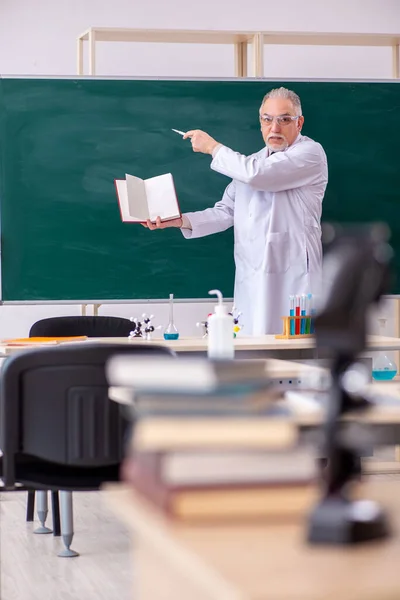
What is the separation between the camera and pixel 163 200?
4551 millimetres

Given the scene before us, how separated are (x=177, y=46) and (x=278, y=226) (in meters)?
2.12

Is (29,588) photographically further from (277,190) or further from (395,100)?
(395,100)

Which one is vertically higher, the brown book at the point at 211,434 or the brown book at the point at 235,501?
the brown book at the point at 211,434

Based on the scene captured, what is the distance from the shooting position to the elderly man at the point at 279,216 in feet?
15.5

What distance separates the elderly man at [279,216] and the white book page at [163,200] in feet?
0.64

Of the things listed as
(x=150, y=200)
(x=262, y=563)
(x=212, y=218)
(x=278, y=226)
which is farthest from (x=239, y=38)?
(x=262, y=563)

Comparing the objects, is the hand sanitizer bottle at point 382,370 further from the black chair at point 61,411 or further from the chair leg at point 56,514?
the black chair at point 61,411

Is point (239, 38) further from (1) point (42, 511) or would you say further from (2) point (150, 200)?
(1) point (42, 511)

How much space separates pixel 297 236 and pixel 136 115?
110 centimetres

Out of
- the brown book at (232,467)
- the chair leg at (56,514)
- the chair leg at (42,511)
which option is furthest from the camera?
the chair leg at (42,511)

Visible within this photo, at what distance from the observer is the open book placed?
14.8 feet

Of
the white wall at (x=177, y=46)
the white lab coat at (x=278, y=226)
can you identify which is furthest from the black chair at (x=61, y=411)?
the white wall at (x=177, y=46)

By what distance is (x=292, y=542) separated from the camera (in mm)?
1110

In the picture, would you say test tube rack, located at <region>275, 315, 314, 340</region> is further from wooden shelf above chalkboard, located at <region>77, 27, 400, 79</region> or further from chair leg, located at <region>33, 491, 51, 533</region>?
wooden shelf above chalkboard, located at <region>77, 27, 400, 79</region>
